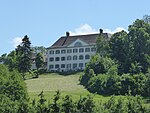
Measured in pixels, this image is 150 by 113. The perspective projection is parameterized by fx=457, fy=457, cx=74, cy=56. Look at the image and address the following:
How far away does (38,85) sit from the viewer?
281ft

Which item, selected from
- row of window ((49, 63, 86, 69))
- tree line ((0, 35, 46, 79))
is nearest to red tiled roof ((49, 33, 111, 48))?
row of window ((49, 63, 86, 69))

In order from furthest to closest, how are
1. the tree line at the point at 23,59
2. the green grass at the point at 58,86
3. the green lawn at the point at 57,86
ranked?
1. the tree line at the point at 23,59
2. the green lawn at the point at 57,86
3. the green grass at the point at 58,86

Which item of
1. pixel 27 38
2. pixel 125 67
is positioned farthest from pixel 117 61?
pixel 27 38

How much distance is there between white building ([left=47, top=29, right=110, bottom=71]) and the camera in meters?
117

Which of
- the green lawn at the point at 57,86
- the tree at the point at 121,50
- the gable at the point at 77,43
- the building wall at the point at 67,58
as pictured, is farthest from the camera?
the gable at the point at 77,43

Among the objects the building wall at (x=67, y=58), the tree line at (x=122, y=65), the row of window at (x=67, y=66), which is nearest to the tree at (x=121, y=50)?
the tree line at (x=122, y=65)

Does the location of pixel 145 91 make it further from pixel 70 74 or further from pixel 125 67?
pixel 70 74

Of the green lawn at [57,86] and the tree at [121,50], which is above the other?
the tree at [121,50]

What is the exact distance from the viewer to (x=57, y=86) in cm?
8394

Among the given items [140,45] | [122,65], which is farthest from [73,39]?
[140,45]

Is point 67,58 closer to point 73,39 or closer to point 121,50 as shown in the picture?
point 73,39

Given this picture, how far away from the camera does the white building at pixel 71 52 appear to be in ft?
383

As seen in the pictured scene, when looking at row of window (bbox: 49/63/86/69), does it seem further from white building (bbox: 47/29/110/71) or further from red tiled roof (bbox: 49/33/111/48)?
red tiled roof (bbox: 49/33/111/48)

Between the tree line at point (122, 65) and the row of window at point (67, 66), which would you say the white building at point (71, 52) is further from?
the tree line at point (122, 65)
